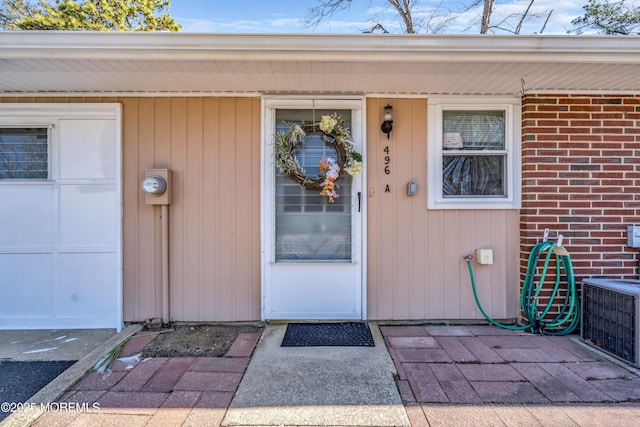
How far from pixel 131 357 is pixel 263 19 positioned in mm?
5804

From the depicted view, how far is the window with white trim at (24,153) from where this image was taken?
3008 millimetres

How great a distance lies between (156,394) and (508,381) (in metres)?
2.26

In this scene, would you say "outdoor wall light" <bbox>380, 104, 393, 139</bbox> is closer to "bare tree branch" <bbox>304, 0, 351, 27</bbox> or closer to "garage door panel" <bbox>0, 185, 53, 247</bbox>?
"garage door panel" <bbox>0, 185, 53, 247</bbox>

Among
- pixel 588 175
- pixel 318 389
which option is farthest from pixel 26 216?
pixel 588 175

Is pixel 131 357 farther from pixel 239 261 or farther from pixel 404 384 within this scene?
pixel 404 384

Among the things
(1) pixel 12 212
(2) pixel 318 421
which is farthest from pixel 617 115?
(1) pixel 12 212

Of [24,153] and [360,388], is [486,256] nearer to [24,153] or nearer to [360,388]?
[360,388]

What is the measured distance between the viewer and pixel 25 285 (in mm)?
3021

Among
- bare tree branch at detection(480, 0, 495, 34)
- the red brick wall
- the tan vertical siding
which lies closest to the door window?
the tan vertical siding

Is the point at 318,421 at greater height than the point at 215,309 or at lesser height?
Answer: lesser

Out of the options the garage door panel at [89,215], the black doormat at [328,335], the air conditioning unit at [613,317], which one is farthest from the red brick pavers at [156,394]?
the air conditioning unit at [613,317]

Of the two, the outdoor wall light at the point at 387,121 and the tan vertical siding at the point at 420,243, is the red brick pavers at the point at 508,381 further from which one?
the outdoor wall light at the point at 387,121

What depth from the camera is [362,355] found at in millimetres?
2414

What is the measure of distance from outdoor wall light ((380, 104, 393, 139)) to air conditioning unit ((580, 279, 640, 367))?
2.19 m
